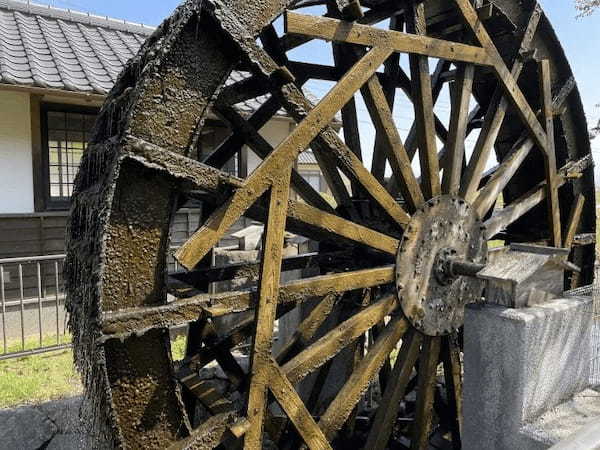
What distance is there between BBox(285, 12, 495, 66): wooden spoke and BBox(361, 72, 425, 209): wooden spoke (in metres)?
0.26

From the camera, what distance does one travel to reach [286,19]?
259cm

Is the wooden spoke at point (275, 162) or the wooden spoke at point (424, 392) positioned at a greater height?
the wooden spoke at point (275, 162)

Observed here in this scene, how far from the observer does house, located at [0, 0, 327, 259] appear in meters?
6.75

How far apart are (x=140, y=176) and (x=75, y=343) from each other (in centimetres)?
99

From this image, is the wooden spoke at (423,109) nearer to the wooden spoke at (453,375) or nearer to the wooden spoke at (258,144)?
the wooden spoke at (258,144)

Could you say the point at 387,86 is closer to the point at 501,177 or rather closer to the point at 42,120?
the point at 501,177

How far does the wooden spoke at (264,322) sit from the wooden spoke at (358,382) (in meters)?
0.62

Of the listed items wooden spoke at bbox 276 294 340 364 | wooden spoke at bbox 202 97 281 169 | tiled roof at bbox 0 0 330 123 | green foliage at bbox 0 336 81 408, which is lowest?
green foliage at bbox 0 336 81 408

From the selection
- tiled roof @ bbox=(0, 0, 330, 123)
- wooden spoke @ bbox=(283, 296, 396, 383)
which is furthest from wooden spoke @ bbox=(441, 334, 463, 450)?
tiled roof @ bbox=(0, 0, 330, 123)

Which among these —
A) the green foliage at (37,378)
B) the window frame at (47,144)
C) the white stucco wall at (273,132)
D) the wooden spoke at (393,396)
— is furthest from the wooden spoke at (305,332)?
the white stucco wall at (273,132)

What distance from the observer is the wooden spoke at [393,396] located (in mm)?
3439

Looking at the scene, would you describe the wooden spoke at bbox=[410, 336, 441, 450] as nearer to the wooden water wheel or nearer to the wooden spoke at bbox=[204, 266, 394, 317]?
the wooden water wheel

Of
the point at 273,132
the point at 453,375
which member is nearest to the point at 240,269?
the point at 453,375

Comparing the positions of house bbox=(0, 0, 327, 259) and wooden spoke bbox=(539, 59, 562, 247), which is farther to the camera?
house bbox=(0, 0, 327, 259)
